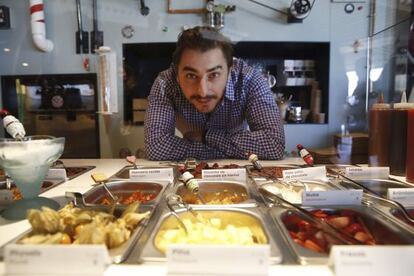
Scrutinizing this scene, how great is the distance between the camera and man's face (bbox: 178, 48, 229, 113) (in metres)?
1.65

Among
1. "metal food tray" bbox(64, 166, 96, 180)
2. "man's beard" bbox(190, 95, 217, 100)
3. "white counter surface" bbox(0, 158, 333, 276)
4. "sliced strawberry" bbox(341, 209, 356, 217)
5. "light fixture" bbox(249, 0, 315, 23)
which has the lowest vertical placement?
"sliced strawberry" bbox(341, 209, 356, 217)

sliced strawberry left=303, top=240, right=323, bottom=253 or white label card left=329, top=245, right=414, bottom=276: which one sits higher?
white label card left=329, top=245, right=414, bottom=276

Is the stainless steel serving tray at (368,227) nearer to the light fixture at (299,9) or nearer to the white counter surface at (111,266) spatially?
the white counter surface at (111,266)

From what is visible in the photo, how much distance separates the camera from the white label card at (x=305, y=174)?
0.97 meters

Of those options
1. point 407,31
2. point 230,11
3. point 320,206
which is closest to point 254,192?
point 320,206

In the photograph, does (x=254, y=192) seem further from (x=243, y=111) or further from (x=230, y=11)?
(x=230, y=11)

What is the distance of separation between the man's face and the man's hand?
150mm

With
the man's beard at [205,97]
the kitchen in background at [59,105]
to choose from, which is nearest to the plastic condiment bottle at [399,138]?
the man's beard at [205,97]

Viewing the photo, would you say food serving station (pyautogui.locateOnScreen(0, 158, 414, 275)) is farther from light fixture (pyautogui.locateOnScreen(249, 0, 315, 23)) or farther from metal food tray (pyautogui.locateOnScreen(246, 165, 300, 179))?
light fixture (pyautogui.locateOnScreen(249, 0, 315, 23))

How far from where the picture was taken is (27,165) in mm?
704

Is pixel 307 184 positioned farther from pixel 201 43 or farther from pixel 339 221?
pixel 201 43

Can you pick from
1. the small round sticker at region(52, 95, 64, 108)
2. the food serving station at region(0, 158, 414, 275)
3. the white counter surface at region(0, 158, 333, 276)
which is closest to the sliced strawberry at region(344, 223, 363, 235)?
the food serving station at region(0, 158, 414, 275)

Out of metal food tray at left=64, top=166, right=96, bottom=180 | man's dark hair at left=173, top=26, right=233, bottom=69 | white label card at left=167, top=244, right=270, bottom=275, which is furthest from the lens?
man's dark hair at left=173, top=26, right=233, bottom=69

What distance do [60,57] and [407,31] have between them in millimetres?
3164
